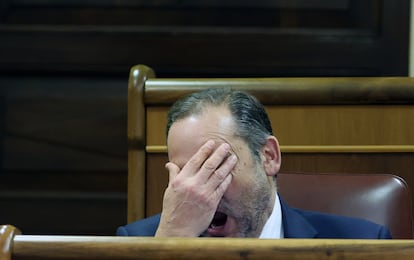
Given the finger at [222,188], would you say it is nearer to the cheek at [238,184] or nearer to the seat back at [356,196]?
the cheek at [238,184]

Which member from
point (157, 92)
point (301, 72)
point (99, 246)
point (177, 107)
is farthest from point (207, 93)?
point (301, 72)

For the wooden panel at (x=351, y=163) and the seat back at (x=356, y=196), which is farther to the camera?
the wooden panel at (x=351, y=163)

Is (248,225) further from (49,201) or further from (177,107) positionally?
(49,201)

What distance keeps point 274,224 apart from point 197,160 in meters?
0.24

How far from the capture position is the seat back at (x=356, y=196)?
149cm

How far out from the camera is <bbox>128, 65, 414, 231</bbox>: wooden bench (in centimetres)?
177

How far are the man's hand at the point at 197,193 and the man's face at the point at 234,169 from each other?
0.10 ft

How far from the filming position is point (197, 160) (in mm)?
1326

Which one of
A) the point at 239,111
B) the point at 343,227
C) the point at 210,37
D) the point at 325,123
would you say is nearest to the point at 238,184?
the point at 239,111

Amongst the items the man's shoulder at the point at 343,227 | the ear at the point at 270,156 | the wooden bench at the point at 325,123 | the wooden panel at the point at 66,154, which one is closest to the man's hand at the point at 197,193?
the ear at the point at 270,156

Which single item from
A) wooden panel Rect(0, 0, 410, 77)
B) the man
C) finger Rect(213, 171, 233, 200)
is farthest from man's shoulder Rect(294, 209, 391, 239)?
wooden panel Rect(0, 0, 410, 77)

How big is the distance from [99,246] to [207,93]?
2.12 ft

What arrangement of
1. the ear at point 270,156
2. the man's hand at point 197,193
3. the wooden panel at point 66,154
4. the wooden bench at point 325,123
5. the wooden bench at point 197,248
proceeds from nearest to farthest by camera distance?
the wooden bench at point 197,248 → the man's hand at point 197,193 → the ear at point 270,156 → the wooden bench at point 325,123 → the wooden panel at point 66,154

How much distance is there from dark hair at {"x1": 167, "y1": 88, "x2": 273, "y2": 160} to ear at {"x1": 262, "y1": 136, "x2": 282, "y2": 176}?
13 millimetres
